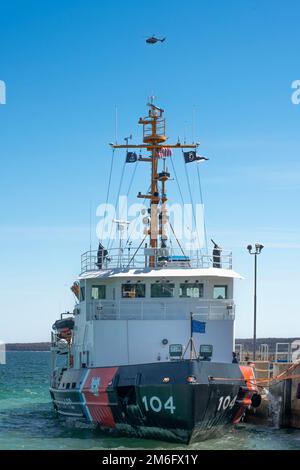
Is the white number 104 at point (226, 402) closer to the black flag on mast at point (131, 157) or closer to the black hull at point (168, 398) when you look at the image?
the black hull at point (168, 398)

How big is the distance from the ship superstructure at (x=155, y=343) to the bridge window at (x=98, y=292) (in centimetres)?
4

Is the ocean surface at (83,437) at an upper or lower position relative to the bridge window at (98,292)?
lower

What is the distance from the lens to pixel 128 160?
34188 mm

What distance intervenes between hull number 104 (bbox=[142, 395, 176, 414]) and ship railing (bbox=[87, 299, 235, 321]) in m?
4.81

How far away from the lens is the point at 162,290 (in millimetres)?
31109

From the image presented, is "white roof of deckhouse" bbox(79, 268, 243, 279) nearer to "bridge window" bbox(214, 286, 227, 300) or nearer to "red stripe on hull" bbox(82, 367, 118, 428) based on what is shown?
"bridge window" bbox(214, 286, 227, 300)

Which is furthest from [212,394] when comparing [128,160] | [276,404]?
[128,160]

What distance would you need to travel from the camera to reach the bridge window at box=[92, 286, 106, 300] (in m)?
31.9

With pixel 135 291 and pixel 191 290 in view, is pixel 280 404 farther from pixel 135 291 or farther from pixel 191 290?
pixel 135 291

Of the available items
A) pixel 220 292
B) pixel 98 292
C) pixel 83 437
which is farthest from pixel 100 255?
pixel 83 437

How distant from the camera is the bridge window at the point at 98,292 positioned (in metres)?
31.9

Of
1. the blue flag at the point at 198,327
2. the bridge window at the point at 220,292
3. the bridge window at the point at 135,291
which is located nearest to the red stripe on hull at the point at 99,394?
the blue flag at the point at 198,327

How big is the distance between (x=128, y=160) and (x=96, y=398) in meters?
10.1
